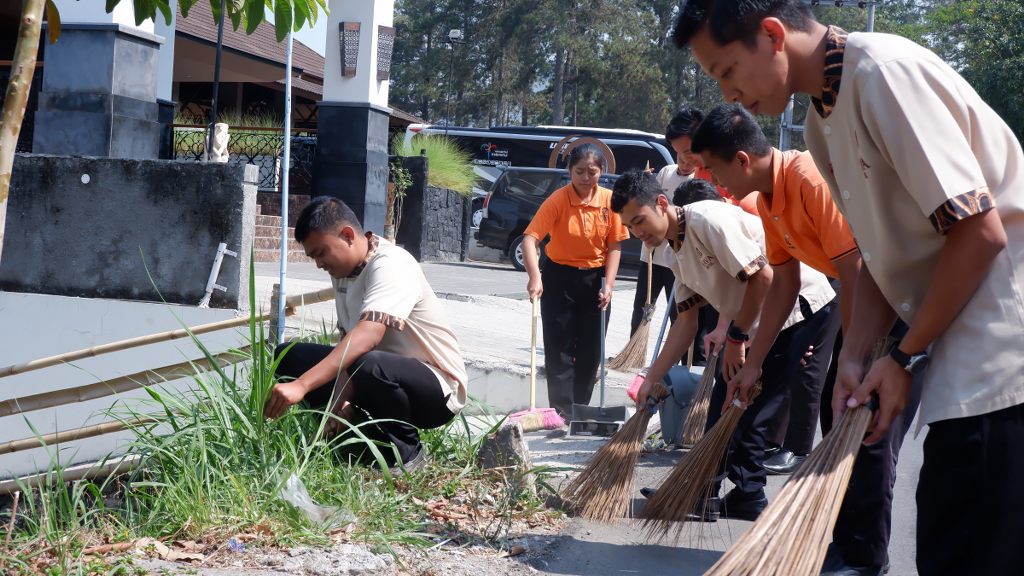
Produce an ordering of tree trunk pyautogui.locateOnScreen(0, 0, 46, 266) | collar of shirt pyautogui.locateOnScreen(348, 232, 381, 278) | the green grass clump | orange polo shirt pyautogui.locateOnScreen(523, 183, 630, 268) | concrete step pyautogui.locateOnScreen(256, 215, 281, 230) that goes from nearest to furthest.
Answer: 1. tree trunk pyautogui.locateOnScreen(0, 0, 46, 266)
2. collar of shirt pyautogui.locateOnScreen(348, 232, 381, 278)
3. orange polo shirt pyautogui.locateOnScreen(523, 183, 630, 268)
4. concrete step pyautogui.locateOnScreen(256, 215, 281, 230)
5. the green grass clump

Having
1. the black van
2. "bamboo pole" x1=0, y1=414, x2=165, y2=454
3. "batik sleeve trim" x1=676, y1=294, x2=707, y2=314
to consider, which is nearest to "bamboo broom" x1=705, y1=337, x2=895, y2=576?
"batik sleeve trim" x1=676, y1=294, x2=707, y2=314

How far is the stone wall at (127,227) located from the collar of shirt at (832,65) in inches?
196

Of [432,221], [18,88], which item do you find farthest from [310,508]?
[432,221]

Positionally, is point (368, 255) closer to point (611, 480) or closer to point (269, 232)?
point (611, 480)

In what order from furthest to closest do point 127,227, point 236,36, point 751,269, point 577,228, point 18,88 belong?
point 236,36, point 127,227, point 577,228, point 751,269, point 18,88

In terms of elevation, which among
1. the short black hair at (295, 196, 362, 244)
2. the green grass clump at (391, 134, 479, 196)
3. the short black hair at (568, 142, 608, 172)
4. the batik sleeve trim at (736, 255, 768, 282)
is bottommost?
the batik sleeve trim at (736, 255, 768, 282)

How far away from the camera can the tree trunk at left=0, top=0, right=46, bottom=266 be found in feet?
6.20

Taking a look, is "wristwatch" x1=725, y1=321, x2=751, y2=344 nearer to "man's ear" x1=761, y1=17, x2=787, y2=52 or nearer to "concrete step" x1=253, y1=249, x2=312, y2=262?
"man's ear" x1=761, y1=17, x2=787, y2=52

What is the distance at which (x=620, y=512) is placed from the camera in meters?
3.22

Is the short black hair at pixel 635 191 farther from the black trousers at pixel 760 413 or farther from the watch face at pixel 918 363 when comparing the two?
the watch face at pixel 918 363

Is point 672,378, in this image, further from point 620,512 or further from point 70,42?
point 70,42

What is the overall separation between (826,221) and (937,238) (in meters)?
1.18

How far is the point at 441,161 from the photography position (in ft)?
52.3

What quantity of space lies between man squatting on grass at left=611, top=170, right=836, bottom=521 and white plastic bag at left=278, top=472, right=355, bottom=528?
1.21m
